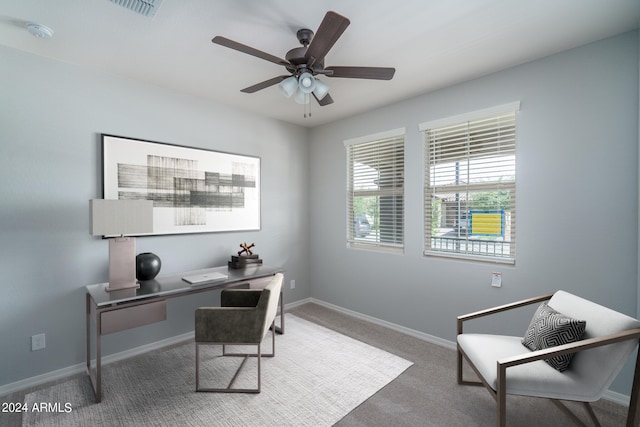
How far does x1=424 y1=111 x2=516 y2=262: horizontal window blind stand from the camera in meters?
2.62

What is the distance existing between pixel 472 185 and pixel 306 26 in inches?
78.0

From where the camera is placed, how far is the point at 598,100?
215cm

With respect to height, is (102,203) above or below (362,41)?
below

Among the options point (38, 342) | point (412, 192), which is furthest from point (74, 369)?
point (412, 192)

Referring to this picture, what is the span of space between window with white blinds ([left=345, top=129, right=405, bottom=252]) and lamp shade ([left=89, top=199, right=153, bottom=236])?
2.36 m

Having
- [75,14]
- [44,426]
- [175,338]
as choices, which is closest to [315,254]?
[175,338]

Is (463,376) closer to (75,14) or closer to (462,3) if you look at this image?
(462,3)

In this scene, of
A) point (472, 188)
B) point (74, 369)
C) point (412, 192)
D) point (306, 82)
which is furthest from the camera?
point (412, 192)

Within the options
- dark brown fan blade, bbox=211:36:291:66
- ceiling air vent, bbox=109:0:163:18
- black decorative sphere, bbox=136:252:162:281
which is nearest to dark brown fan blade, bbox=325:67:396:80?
dark brown fan blade, bbox=211:36:291:66

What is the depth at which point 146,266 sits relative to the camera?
257 cm

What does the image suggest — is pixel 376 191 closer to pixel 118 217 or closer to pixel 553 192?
pixel 553 192

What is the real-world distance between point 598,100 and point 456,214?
132 cm

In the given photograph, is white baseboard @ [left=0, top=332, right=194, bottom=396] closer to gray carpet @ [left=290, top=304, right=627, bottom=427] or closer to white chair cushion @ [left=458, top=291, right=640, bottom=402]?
gray carpet @ [left=290, top=304, right=627, bottom=427]

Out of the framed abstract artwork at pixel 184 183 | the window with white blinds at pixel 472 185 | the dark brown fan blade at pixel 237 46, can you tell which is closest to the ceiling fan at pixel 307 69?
the dark brown fan blade at pixel 237 46
